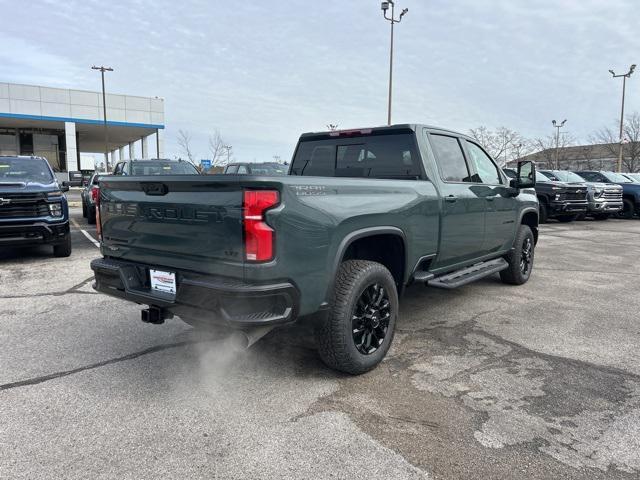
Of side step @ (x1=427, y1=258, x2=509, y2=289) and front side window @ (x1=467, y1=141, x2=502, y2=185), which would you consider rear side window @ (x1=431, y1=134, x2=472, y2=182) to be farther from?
side step @ (x1=427, y1=258, x2=509, y2=289)

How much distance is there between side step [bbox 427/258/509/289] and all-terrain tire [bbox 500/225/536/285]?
0.44 m

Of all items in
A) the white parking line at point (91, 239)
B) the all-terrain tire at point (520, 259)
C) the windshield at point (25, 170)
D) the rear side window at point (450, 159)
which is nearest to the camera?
the rear side window at point (450, 159)

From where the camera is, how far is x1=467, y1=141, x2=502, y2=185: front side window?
5279 millimetres

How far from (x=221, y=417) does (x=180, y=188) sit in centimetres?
146

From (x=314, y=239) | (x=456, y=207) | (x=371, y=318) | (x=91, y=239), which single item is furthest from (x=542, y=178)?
(x=314, y=239)

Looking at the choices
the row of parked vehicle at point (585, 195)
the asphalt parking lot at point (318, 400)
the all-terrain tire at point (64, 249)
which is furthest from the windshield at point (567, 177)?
the all-terrain tire at point (64, 249)

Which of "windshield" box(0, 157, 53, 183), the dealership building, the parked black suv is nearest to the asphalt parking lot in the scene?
"windshield" box(0, 157, 53, 183)

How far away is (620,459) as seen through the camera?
2.52m

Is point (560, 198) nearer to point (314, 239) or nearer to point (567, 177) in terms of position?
point (567, 177)

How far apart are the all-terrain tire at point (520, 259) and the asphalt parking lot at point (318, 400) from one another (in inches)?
43.2

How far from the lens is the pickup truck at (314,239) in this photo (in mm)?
2777

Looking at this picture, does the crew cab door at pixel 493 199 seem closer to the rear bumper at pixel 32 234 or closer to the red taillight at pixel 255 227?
the red taillight at pixel 255 227

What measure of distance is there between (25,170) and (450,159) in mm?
7499

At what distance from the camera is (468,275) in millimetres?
Result: 4824
